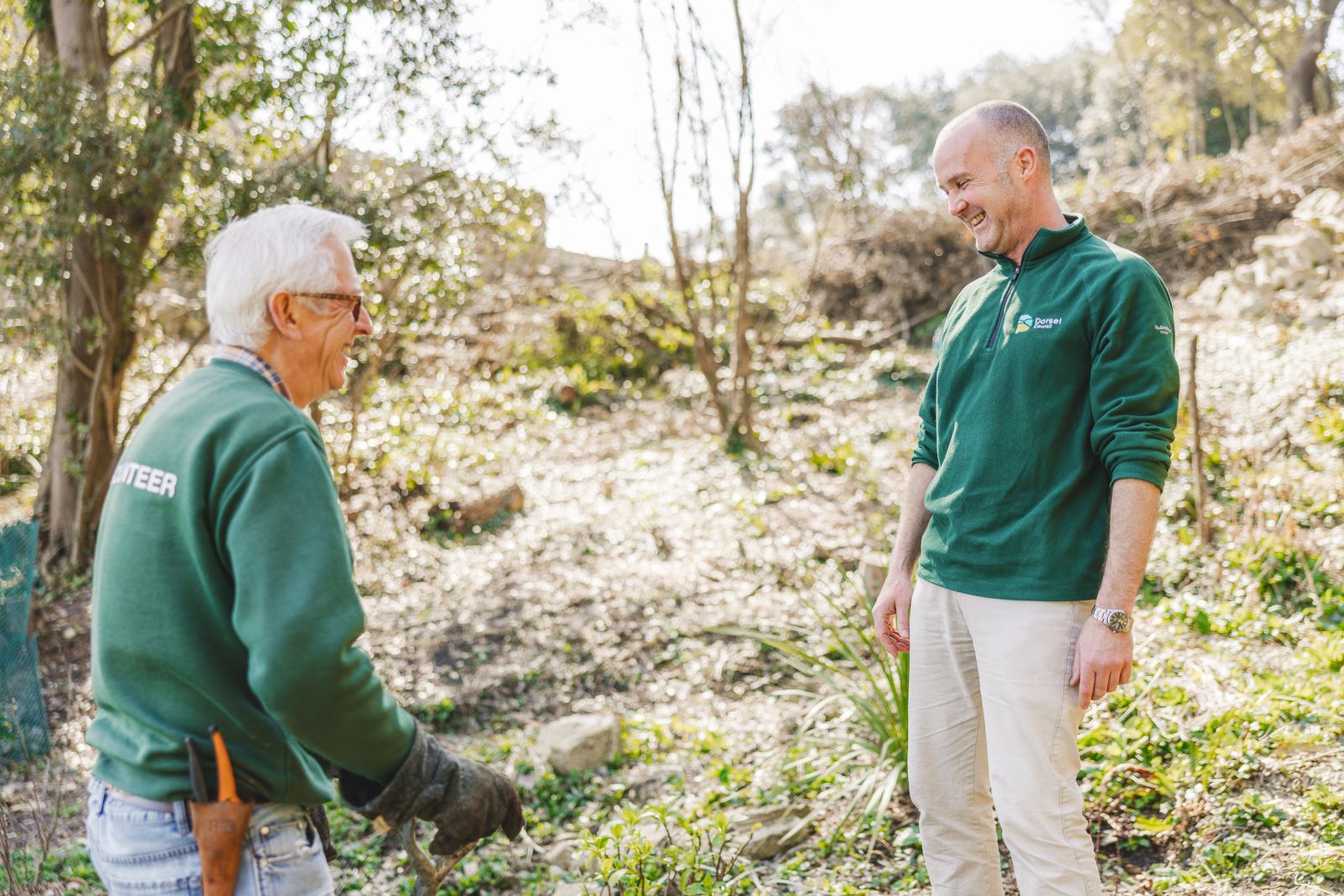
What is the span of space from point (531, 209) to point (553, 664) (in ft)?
11.0

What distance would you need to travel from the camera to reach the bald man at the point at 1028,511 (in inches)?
71.7

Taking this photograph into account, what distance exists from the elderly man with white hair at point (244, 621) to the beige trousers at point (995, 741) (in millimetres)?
1164

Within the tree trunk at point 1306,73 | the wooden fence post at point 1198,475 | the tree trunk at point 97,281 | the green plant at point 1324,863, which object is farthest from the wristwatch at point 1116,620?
the tree trunk at point 1306,73

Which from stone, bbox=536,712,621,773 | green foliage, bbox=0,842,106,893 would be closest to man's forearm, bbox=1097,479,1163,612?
stone, bbox=536,712,621,773

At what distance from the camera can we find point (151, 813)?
136 centimetres

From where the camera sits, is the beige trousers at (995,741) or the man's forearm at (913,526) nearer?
the beige trousers at (995,741)

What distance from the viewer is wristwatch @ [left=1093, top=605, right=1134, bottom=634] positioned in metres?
1.79

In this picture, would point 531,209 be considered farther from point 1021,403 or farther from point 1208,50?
point 1208,50

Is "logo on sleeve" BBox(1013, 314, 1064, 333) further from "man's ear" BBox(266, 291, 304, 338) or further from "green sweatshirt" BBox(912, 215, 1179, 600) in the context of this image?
"man's ear" BBox(266, 291, 304, 338)

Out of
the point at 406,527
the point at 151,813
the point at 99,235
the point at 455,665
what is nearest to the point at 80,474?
the point at 99,235

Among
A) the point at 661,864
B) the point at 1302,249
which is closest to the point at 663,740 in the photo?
the point at 661,864

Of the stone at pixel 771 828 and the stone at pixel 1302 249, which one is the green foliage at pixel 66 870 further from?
the stone at pixel 1302 249

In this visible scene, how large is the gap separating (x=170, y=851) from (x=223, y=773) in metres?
0.16

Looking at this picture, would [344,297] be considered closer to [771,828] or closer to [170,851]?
[170,851]
